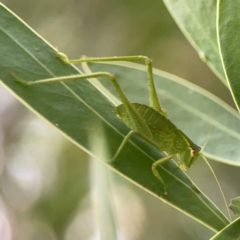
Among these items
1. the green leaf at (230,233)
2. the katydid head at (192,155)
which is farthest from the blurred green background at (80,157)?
the green leaf at (230,233)

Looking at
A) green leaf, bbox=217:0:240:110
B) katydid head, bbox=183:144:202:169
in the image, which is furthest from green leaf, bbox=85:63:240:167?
green leaf, bbox=217:0:240:110

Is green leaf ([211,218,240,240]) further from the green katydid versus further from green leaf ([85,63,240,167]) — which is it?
green leaf ([85,63,240,167])

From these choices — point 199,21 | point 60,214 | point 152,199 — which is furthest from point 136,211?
point 199,21

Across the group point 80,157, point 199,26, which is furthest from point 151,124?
point 80,157

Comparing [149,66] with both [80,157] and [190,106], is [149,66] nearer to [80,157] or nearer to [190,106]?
[190,106]

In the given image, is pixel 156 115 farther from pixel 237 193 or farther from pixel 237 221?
pixel 237 193

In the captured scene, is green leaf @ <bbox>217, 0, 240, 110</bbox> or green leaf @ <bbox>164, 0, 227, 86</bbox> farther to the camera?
green leaf @ <bbox>164, 0, 227, 86</bbox>
